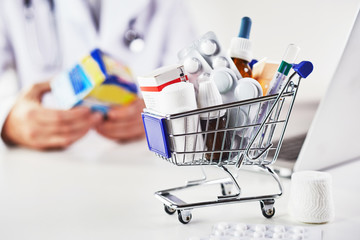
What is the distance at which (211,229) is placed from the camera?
3.20ft

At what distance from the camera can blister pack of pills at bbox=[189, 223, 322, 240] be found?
2.95ft

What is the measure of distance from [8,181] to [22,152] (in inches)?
13.9

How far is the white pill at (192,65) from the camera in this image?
0.98 meters

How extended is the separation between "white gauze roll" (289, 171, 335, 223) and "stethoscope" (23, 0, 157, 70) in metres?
0.94

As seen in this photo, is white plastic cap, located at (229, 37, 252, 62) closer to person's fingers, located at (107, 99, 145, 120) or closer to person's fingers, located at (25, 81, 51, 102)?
person's fingers, located at (107, 99, 145, 120)

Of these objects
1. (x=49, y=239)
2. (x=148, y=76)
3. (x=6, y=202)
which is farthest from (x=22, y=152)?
(x=148, y=76)

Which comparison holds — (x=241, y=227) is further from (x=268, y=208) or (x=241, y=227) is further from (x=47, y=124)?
(x=47, y=124)

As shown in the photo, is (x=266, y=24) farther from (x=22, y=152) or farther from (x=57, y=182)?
(x=22, y=152)

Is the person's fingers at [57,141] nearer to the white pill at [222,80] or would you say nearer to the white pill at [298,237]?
the white pill at [222,80]

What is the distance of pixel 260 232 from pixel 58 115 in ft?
3.23

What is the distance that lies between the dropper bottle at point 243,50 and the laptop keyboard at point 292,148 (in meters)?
0.45

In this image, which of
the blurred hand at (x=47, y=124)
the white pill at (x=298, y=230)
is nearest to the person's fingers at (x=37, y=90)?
the blurred hand at (x=47, y=124)

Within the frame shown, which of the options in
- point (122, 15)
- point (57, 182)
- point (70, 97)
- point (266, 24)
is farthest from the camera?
point (122, 15)

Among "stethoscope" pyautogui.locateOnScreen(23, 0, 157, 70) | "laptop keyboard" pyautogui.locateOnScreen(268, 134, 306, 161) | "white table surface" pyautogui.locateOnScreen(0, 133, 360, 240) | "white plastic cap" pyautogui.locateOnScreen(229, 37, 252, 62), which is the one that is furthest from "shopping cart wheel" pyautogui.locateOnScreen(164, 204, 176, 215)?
"stethoscope" pyautogui.locateOnScreen(23, 0, 157, 70)
